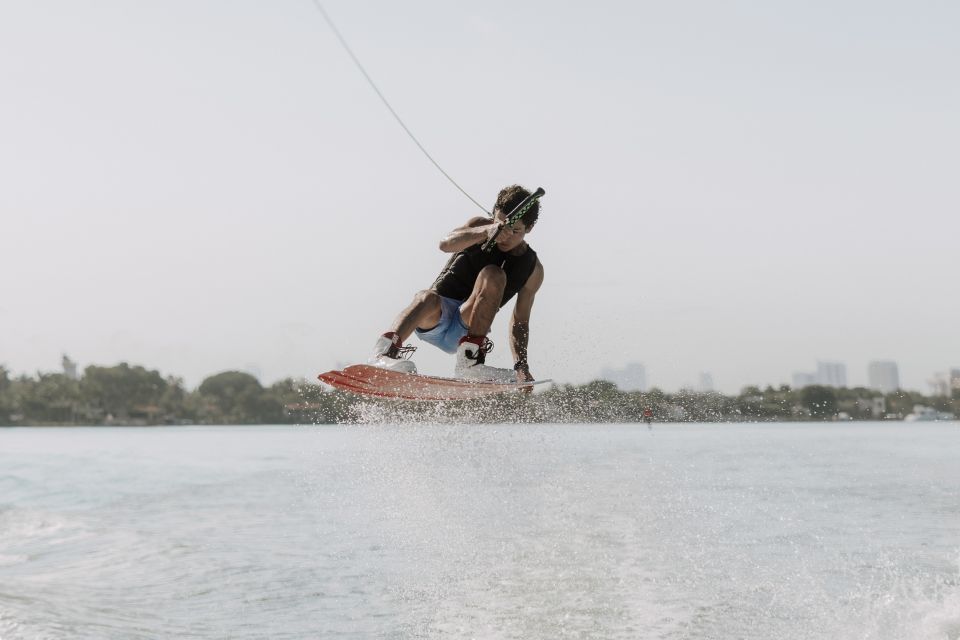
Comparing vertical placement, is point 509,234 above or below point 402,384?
above

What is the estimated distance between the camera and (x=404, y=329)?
34.2 ft

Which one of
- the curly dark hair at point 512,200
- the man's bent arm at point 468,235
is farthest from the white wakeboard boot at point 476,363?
the curly dark hair at point 512,200

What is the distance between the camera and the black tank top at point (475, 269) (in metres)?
10.4

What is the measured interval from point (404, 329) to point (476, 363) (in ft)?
3.04

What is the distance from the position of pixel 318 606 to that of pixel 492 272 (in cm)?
1115

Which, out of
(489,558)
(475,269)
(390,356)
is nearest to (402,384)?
(390,356)

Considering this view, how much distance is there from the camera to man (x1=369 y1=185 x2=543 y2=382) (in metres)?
10.1

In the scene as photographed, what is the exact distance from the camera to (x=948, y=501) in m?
34.7

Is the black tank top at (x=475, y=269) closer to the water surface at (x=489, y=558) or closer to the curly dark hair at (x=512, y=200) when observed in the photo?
the curly dark hair at (x=512, y=200)

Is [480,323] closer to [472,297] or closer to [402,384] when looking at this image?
[472,297]

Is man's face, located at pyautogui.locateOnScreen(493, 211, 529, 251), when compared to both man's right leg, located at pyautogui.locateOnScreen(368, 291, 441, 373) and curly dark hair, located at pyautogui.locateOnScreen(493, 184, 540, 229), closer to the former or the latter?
curly dark hair, located at pyautogui.locateOnScreen(493, 184, 540, 229)

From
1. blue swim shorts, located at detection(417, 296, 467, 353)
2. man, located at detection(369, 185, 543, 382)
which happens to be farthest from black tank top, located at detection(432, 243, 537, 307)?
blue swim shorts, located at detection(417, 296, 467, 353)

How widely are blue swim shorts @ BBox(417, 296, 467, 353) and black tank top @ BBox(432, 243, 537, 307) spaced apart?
0.11 m

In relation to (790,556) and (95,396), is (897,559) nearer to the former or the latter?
(790,556)
